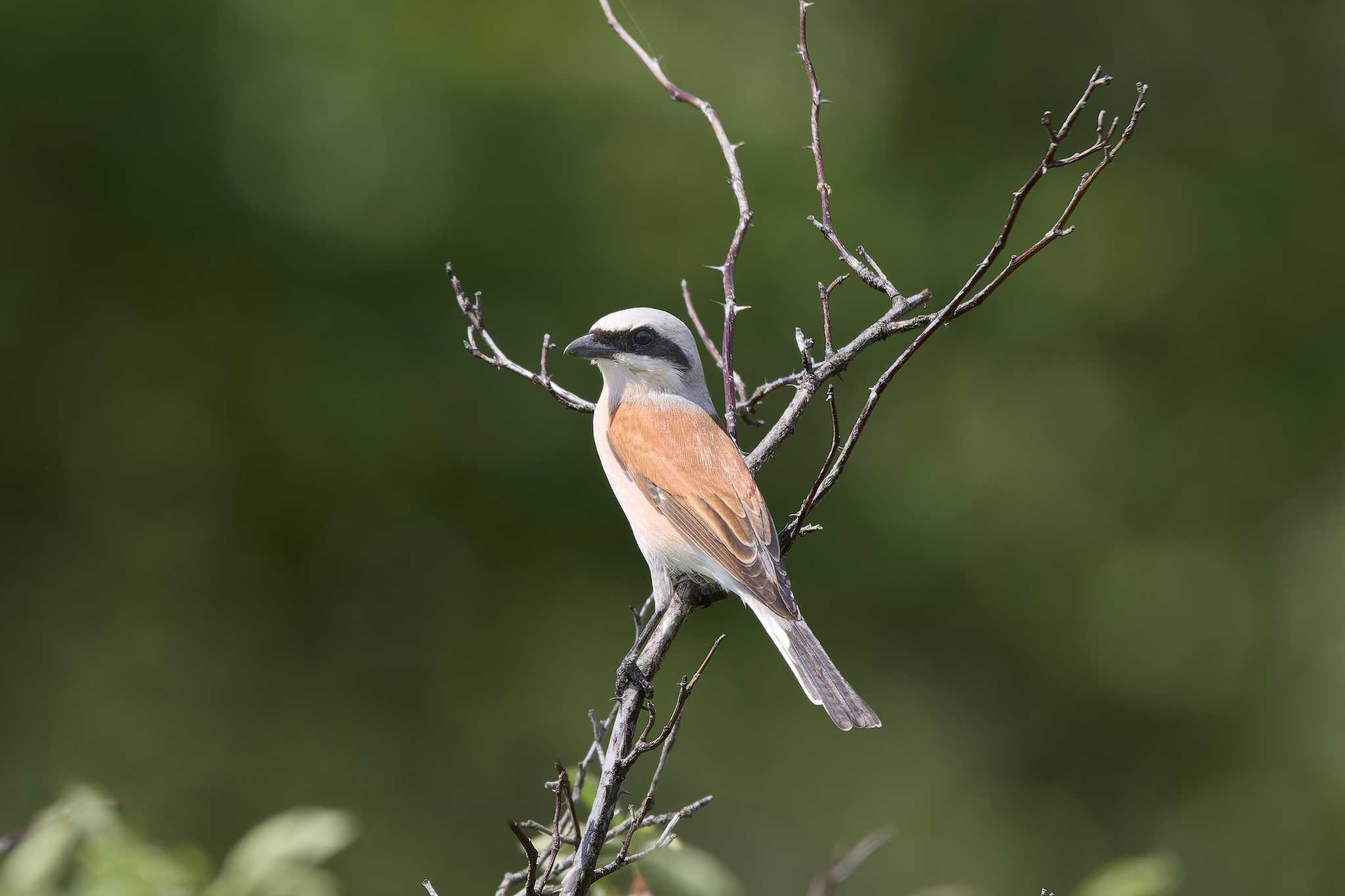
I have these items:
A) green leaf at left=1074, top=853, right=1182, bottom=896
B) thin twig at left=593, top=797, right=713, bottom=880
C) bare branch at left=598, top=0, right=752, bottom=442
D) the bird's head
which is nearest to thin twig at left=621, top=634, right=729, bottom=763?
thin twig at left=593, top=797, right=713, bottom=880

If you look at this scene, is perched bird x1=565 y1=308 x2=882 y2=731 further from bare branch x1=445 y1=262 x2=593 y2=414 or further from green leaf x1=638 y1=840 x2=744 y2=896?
green leaf x1=638 y1=840 x2=744 y2=896

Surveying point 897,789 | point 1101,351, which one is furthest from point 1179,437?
point 897,789

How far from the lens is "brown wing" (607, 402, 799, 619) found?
2.79 meters

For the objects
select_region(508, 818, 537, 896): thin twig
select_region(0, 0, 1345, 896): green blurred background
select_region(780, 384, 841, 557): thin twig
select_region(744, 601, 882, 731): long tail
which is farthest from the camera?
select_region(0, 0, 1345, 896): green blurred background

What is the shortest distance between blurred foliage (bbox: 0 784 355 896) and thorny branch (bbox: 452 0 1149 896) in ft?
0.92

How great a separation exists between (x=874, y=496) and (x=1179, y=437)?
2.72m

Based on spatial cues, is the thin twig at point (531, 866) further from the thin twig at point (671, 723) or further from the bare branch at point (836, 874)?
the bare branch at point (836, 874)

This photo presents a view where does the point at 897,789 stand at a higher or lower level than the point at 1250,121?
lower

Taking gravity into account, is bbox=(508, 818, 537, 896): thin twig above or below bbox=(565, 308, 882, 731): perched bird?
below

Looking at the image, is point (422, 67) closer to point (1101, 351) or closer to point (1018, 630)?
point (1101, 351)

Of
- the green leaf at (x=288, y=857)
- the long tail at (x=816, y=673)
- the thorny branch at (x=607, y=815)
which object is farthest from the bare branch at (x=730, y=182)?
the green leaf at (x=288, y=857)

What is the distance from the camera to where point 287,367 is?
9156 mm

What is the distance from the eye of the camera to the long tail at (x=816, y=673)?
2414 millimetres

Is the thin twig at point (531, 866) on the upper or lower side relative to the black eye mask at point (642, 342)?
lower
